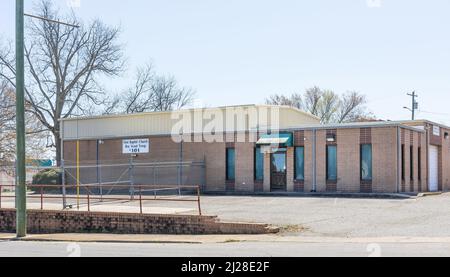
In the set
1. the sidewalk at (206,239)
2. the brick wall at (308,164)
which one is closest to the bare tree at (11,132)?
the brick wall at (308,164)

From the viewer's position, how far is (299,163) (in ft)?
108

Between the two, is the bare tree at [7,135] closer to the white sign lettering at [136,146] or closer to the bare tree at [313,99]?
the white sign lettering at [136,146]

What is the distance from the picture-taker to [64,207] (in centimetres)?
2444

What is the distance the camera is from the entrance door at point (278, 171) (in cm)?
3338

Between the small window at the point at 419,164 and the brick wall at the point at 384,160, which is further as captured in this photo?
the small window at the point at 419,164

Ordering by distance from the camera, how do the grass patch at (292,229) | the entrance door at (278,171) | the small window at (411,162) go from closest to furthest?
the grass patch at (292,229), the small window at (411,162), the entrance door at (278,171)

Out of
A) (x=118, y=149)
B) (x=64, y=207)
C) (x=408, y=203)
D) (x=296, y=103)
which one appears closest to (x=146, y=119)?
(x=118, y=149)

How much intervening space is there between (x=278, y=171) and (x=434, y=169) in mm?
11036

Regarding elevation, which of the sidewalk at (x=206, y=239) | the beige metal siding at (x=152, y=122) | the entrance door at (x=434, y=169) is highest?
the beige metal siding at (x=152, y=122)

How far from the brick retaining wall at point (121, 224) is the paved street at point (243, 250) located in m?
2.68

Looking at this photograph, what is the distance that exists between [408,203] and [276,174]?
953 cm

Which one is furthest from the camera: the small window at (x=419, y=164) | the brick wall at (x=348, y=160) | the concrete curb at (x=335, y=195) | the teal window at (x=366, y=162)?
the small window at (x=419, y=164)

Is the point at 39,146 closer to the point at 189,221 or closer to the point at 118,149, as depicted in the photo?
the point at 118,149
